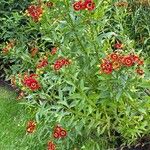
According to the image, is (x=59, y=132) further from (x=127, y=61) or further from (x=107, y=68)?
(x=127, y=61)

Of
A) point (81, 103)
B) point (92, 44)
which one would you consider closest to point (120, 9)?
point (92, 44)

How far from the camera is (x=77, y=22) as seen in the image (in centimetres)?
394

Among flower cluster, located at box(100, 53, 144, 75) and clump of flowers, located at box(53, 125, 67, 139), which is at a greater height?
flower cluster, located at box(100, 53, 144, 75)

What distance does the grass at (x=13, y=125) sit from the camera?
4961 millimetres

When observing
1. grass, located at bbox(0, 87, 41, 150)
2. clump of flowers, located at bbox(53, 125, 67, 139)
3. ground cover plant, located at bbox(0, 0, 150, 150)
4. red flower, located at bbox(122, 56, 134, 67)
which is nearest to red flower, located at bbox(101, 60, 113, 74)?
ground cover plant, located at bbox(0, 0, 150, 150)

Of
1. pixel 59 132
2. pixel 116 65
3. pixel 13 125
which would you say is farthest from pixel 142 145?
pixel 13 125

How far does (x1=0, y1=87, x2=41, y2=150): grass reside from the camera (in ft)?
16.3

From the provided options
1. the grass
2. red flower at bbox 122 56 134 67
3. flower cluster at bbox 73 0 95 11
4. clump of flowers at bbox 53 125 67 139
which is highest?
flower cluster at bbox 73 0 95 11

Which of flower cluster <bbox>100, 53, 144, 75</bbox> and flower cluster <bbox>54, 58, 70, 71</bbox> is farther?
flower cluster <bbox>54, 58, 70, 71</bbox>

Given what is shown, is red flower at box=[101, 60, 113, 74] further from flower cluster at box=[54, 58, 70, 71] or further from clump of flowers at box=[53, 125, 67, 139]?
clump of flowers at box=[53, 125, 67, 139]

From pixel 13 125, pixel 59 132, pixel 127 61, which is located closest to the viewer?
pixel 127 61

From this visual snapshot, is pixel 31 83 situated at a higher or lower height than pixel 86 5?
lower

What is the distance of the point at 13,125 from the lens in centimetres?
539

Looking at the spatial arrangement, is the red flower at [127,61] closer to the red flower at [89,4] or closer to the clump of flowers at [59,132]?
the red flower at [89,4]
